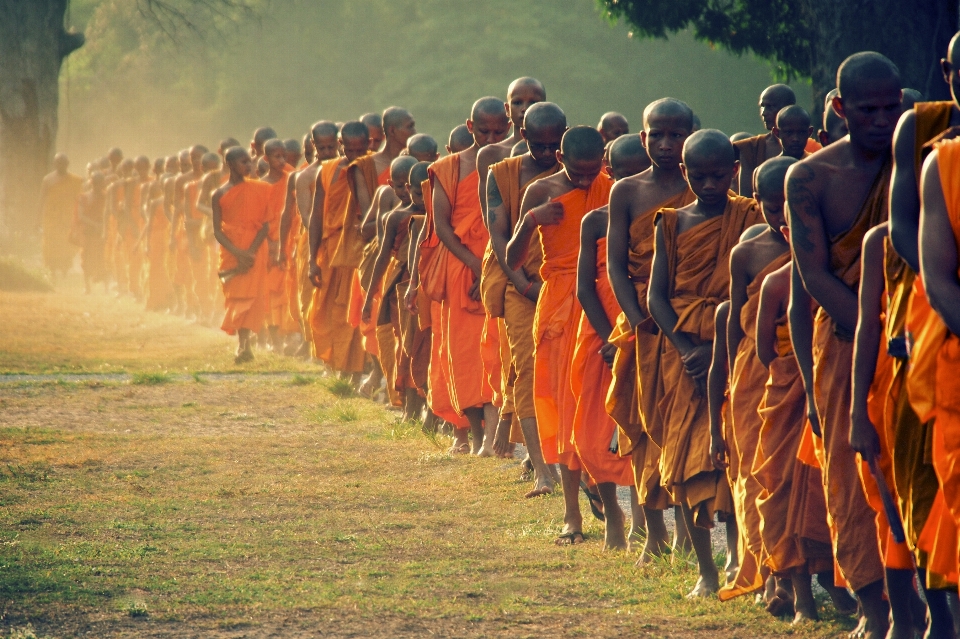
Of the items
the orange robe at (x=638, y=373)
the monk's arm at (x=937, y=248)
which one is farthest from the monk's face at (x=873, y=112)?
the orange robe at (x=638, y=373)

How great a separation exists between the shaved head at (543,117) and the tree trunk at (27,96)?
20.1 m

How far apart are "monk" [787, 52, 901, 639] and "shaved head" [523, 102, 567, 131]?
292 cm

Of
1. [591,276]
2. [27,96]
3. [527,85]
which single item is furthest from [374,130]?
[27,96]

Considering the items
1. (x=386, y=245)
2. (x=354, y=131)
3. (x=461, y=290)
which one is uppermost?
(x=354, y=131)

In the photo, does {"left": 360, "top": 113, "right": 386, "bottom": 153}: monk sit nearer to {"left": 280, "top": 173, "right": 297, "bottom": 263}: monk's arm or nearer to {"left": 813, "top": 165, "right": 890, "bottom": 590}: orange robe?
{"left": 280, "top": 173, "right": 297, "bottom": 263}: monk's arm

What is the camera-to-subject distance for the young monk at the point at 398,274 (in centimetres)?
1066

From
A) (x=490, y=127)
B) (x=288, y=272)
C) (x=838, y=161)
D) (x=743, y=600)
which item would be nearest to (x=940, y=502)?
(x=838, y=161)

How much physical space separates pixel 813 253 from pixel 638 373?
1431mm

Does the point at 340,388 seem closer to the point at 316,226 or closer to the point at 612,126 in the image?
the point at 316,226

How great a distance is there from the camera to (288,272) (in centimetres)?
1585

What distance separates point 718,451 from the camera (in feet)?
18.2

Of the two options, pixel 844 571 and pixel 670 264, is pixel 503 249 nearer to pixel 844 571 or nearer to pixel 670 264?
pixel 670 264

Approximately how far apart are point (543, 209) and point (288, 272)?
8945 mm

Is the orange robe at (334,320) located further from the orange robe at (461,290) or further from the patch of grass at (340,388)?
the orange robe at (461,290)
